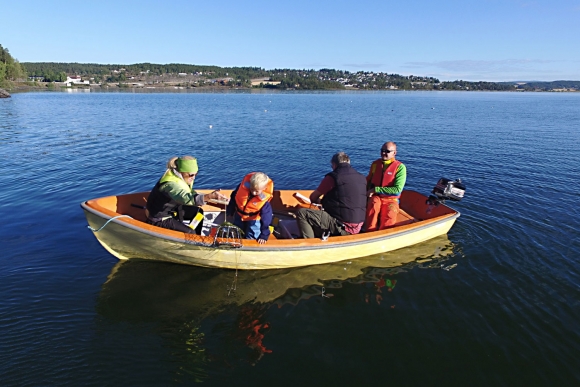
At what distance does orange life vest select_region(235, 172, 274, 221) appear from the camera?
6.08m

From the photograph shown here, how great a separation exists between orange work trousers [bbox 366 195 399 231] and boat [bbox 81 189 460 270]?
48 cm

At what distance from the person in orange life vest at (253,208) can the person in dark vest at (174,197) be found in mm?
647

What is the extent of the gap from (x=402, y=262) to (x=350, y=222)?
4.87ft

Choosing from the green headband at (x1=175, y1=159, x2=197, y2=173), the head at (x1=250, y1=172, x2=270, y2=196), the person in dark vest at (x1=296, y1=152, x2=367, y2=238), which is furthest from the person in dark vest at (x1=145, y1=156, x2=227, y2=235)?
the person in dark vest at (x1=296, y1=152, x2=367, y2=238)

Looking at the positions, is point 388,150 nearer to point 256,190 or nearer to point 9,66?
point 256,190

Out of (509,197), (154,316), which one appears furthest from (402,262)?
(509,197)

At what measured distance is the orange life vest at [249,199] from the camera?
608 cm

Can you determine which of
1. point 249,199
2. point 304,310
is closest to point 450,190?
point 304,310

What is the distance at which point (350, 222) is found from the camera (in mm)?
6906

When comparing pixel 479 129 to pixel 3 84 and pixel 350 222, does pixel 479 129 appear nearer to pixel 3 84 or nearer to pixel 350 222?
pixel 350 222

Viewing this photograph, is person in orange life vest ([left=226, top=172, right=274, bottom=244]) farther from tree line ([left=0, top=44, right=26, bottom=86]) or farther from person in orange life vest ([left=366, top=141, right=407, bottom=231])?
tree line ([left=0, top=44, right=26, bottom=86])

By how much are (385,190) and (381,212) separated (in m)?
0.50

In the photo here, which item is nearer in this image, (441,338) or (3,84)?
(441,338)

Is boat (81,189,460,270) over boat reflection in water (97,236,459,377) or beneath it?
over
